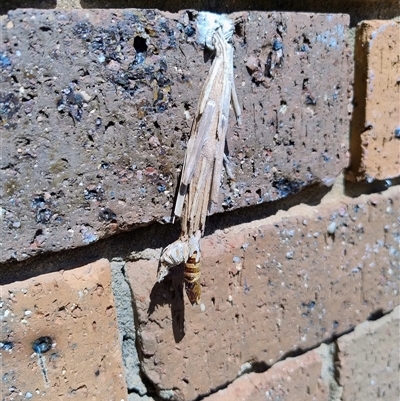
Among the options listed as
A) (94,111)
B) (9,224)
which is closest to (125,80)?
(94,111)

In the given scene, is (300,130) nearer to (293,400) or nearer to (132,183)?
(132,183)

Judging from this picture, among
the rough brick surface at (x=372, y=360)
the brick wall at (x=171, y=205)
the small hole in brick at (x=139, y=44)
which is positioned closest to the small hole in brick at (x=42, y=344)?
the brick wall at (x=171, y=205)

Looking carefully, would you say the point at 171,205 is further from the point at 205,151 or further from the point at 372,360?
the point at 372,360

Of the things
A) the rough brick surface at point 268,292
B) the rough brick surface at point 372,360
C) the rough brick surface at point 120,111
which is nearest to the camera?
the rough brick surface at point 120,111

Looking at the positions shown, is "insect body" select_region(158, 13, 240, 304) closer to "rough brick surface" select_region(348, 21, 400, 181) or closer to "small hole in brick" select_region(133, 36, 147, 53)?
"small hole in brick" select_region(133, 36, 147, 53)

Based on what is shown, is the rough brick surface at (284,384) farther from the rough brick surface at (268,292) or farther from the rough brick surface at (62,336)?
the rough brick surface at (62,336)

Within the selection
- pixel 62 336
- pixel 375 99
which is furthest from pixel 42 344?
pixel 375 99

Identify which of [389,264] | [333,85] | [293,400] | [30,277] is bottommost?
[293,400]
